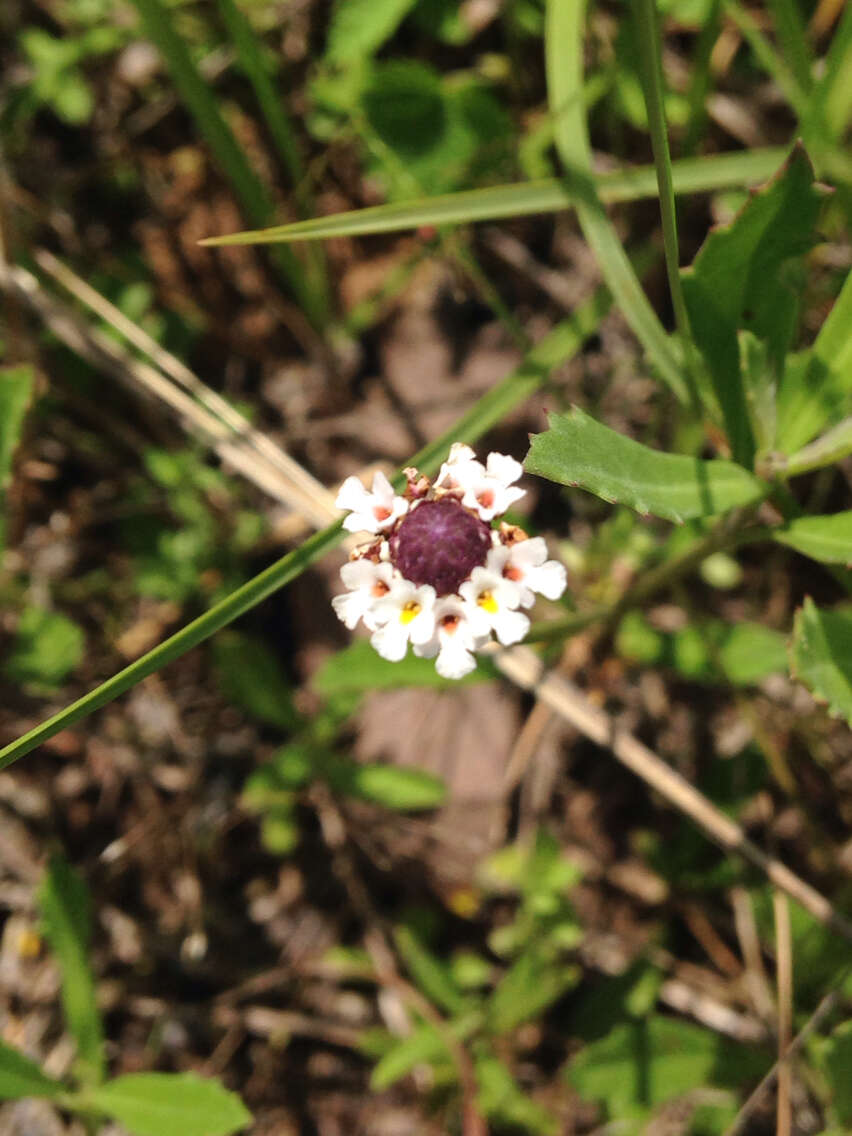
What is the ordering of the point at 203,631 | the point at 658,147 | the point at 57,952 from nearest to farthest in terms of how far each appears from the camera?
the point at 658,147 → the point at 203,631 → the point at 57,952

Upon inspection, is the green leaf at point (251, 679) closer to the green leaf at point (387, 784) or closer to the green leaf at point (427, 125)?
the green leaf at point (387, 784)

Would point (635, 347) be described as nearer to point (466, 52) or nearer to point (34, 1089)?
point (466, 52)

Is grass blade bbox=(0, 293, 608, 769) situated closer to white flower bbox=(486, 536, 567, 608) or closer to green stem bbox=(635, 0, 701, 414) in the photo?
white flower bbox=(486, 536, 567, 608)

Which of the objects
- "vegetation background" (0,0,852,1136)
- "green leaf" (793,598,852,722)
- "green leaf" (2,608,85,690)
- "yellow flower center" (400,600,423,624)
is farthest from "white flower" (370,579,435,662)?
"green leaf" (2,608,85,690)

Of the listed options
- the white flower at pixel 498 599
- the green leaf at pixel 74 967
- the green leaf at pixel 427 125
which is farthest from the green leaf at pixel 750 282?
the green leaf at pixel 74 967

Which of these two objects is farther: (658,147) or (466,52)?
(466,52)

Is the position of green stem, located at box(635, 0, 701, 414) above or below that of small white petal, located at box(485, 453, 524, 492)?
above

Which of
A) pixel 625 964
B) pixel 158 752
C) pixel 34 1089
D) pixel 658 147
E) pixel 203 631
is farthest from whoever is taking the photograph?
pixel 158 752

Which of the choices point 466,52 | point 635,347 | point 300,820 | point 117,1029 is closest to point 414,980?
point 300,820
